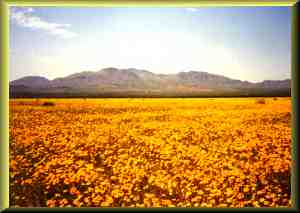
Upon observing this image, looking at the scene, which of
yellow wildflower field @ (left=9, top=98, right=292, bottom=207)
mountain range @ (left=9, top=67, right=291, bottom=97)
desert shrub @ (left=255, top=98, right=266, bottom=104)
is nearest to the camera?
yellow wildflower field @ (left=9, top=98, right=292, bottom=207)

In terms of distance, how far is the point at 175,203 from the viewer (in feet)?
16.3

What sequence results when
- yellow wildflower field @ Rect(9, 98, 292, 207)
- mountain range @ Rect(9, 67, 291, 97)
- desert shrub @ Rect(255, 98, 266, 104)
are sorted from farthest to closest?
1. desert shrub @ Rect(255, 98, 266, 104)
2. mountain range @ Rect(9, 67, 291, 97)
3. yellow wildflower field @ Rect(9, 98, 292, 207)

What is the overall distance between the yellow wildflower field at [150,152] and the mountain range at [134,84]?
0.13 meters

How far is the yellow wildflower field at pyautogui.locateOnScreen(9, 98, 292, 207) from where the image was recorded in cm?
499

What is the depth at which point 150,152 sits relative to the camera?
5.23 meters

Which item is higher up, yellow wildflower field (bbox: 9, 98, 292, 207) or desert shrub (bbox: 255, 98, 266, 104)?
desert shrub (bbox: 255, 98, 266, 104)

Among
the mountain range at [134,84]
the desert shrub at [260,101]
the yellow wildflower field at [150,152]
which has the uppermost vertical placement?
the mountain range at [134,84]

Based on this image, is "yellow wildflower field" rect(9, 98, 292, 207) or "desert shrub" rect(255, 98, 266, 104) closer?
"yellow wildflower field" rect(9, 98, 292, 207)

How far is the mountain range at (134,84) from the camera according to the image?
16.7 feet

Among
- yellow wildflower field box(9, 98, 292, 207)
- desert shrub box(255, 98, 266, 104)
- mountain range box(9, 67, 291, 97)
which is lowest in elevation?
yellow wildflower field box(9, 98, 292, 207)

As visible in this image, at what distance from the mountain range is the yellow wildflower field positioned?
13cm

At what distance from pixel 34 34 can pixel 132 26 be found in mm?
1341

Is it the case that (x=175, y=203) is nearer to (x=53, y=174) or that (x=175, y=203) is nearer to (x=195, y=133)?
(x=195, y=133)

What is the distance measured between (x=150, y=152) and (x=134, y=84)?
3.18 feet
